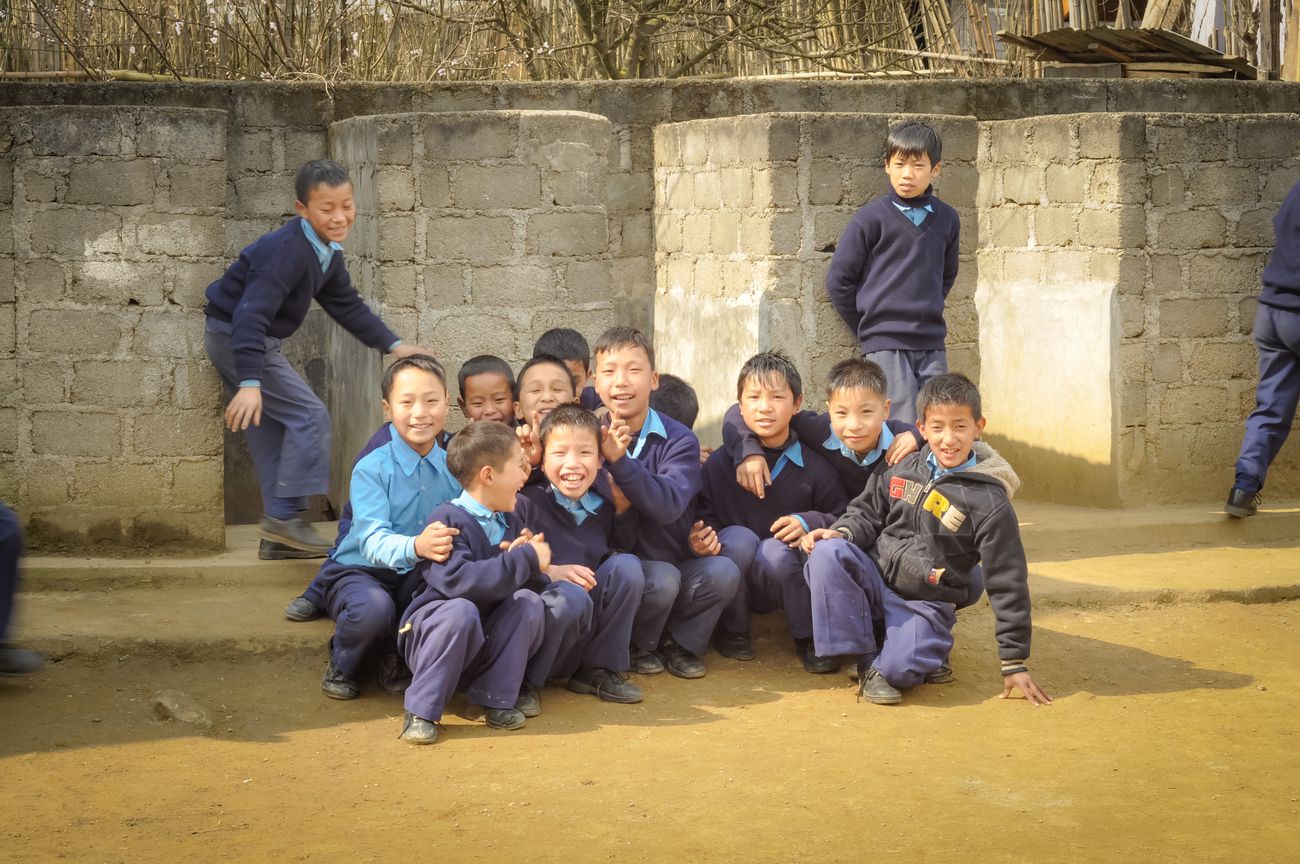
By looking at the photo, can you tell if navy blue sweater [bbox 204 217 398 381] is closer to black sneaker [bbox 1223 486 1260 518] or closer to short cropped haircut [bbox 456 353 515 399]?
short cropped haircut [bbox 456 353 515 399]

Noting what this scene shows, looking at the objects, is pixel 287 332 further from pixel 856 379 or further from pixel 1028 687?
pixel 1028 687

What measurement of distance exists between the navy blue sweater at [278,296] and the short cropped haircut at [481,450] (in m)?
1.31

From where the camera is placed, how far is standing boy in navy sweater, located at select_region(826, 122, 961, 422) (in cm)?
628

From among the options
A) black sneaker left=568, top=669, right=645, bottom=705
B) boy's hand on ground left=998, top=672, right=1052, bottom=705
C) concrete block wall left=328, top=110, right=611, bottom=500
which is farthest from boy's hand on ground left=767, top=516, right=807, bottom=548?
concrete block wall left=328, top=110, right=611, bottom=500

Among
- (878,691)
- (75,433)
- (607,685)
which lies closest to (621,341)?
(607,685)

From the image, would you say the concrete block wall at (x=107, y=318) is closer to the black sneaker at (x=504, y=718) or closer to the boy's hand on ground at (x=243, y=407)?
the boy's hand on ground at (x=243, y=407)

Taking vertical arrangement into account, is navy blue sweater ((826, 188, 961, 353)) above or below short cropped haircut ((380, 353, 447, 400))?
above

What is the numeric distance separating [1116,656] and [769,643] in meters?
1.22

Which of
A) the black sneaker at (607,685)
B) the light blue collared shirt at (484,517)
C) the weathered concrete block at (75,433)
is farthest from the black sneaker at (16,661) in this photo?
the black sneaker at (607,685)

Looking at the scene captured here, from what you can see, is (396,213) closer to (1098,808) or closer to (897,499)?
(897,499)

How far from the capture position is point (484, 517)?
4.62 meters

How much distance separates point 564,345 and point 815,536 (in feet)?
4.26

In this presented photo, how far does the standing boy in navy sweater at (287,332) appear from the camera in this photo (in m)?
5.56

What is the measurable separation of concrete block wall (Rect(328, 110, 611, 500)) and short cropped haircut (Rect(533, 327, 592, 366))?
48 centimetres
